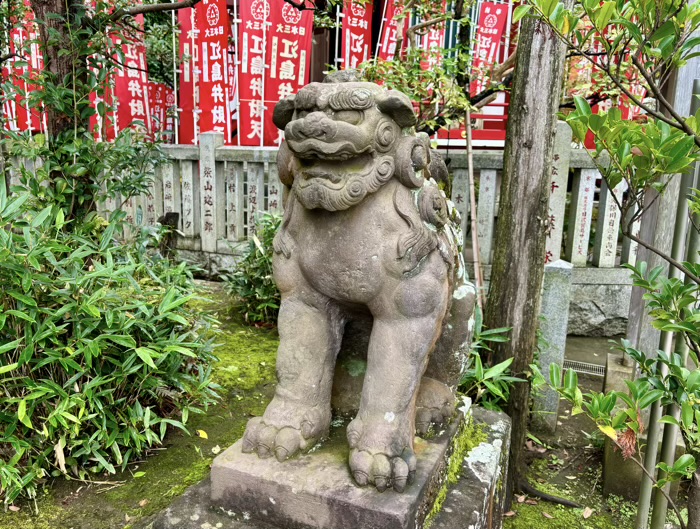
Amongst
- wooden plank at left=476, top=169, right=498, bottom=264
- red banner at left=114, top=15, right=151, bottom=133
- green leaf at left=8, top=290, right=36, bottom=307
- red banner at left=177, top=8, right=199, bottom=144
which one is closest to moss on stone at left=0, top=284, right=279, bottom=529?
green leaf at left=8, top=290, right=36, bottom=307

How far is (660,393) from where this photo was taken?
60.9 inches

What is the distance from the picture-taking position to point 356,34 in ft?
23.7

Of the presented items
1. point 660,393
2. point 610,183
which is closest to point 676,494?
point 660,393

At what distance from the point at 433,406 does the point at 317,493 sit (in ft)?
1.93

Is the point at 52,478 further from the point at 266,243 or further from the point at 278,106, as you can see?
the point at 266,243

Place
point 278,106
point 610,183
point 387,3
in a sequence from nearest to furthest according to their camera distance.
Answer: point 610,183 < point 278,106 < point 387,3

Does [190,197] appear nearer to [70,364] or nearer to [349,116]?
[70,364]

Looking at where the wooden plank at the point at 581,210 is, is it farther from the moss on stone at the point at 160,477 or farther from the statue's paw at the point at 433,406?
the statue's paw at the point at 433,406

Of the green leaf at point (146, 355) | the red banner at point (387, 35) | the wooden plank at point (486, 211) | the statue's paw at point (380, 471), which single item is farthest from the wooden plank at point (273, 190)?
the statue's paw at point (380, 471)

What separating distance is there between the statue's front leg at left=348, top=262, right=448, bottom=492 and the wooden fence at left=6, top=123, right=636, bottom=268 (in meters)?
3.17

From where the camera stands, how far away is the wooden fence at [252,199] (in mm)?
4867

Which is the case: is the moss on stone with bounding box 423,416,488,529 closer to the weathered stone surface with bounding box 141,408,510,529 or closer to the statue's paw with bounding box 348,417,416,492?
the weathered stone surface with bounding box 141,408,510,529

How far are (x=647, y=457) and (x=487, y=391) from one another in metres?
1.18

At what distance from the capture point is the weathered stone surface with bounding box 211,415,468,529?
1.63 meters
